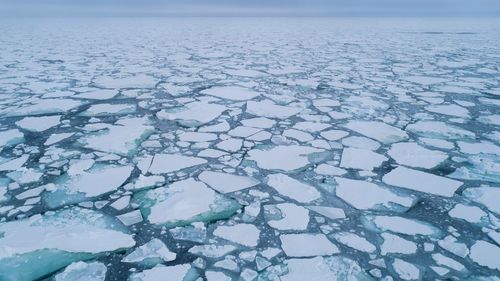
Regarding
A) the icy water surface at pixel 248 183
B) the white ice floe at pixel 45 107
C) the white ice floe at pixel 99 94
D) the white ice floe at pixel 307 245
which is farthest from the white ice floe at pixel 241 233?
the white ice floe at pixel 99 94

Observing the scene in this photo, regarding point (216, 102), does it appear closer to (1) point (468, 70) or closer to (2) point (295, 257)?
(2) point (295, 257)

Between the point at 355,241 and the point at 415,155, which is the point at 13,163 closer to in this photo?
the point at 355,241

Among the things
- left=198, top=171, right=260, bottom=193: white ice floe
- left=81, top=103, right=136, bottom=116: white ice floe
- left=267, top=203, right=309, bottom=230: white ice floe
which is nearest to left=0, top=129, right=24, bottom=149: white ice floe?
left=81, top=103, right=136, bottom=116: white ice floe

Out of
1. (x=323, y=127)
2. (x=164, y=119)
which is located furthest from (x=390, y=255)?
(x=164, y=119)

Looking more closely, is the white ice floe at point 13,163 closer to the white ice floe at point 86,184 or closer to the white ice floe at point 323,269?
the white ice floe at point 86,184

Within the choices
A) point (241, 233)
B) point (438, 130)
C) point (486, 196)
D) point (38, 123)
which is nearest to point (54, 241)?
point (241, 233)

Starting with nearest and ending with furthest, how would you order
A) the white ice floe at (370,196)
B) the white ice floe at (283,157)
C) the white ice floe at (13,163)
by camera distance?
the white ice floe at (370,196), the white ice floe at (13,163), the white ice floe at (283,157)
